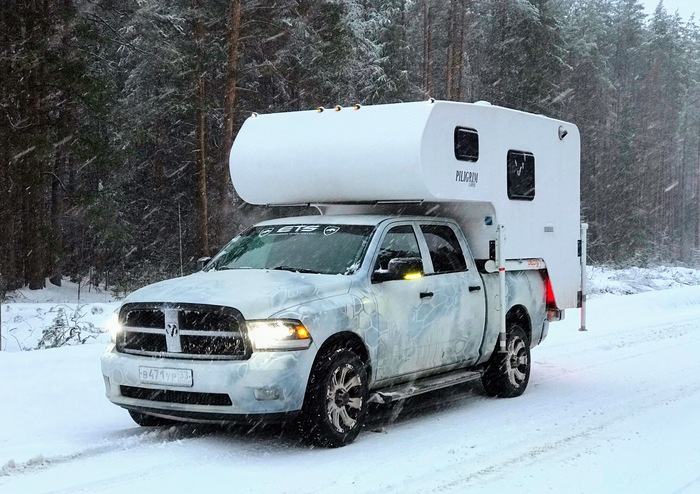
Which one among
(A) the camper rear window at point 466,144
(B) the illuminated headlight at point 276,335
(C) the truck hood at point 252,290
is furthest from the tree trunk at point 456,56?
(B) the illuminated headlight at point 276,335

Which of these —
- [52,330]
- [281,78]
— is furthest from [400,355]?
[281,78]

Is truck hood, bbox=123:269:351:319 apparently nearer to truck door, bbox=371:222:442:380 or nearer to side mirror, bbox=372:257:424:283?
side mirror, bbox=372:257:424:283

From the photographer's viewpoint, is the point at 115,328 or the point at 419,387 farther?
the point at 419,387

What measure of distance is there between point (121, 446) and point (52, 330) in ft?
19.3

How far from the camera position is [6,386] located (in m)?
8.16

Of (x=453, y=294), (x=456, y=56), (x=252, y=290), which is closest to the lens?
(x=252, y=290)

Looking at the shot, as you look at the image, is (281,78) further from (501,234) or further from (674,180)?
(674,180)

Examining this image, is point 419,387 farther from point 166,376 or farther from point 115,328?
point 115,328

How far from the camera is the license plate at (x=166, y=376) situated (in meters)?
6.53

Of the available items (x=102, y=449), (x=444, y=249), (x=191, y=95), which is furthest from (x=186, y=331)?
(x=191, y=95)

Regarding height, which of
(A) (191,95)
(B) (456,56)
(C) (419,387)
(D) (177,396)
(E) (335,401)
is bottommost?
(C) (419,387)

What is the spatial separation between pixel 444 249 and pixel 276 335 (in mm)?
2819

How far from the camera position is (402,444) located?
7023 mm

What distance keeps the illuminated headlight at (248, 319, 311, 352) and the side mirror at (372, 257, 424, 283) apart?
1168mm
